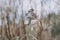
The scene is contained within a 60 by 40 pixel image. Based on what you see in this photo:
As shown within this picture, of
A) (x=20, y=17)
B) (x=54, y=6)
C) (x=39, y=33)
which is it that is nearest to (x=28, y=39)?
(x=39, y=33)

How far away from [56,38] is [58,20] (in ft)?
0.67

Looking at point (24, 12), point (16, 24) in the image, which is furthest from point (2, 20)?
point (24, 12)

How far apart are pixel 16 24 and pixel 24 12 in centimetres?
17

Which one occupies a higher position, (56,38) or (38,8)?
(38,8)

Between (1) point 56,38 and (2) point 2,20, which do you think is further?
(2) point 2,20

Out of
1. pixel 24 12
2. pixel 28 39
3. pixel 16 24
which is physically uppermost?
pixel 24 12

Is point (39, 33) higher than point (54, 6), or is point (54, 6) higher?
point (54, 6)

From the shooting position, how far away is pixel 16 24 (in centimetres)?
159

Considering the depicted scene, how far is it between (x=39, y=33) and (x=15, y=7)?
1.37 feet

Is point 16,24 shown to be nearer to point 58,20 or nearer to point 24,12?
point 24,12

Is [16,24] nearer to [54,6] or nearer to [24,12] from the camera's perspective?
[24,12]

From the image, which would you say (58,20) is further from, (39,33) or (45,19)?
(39,33)

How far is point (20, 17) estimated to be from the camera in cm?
159

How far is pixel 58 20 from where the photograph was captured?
152 centimetres
